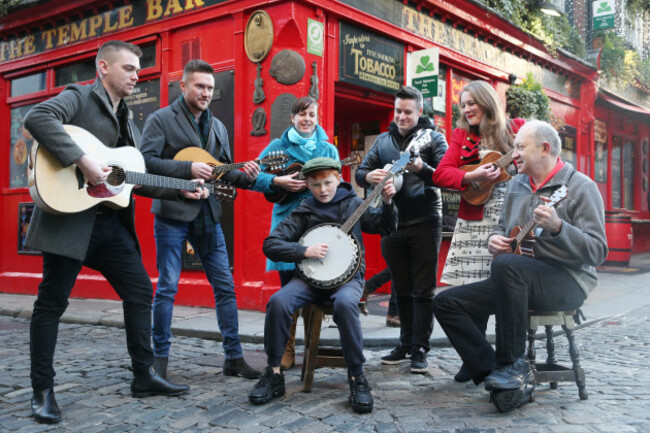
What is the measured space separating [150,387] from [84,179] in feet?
4.44

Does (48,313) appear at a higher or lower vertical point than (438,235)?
lower

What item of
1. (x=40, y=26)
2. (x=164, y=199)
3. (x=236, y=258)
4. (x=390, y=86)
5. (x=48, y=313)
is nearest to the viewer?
(x=48, y=313)

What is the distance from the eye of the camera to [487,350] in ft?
12.3

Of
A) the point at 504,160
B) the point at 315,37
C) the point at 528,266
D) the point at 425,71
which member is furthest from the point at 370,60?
the point at 528,266

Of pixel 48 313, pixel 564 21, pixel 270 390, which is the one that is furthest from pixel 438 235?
pixel 564 21

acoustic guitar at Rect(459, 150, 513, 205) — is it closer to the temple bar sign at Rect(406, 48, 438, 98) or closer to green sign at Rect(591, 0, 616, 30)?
the temple bar sign at Rect(406, 48, 438, 98)

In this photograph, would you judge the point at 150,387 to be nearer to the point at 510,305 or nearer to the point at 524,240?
the point at 510,305

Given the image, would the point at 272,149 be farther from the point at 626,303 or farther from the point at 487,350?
the point at 626,303

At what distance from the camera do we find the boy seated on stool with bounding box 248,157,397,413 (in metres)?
3.65

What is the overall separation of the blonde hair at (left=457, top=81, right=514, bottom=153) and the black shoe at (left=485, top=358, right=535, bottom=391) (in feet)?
4.82

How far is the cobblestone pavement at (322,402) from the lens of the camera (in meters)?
3.21

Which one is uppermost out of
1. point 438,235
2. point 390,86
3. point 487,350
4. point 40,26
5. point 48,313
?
point 40,26

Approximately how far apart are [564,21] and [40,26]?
10.4 m

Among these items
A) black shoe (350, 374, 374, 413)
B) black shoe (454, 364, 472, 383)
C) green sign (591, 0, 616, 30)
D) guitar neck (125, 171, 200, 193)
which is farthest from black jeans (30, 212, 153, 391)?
green sign (591, 0, 616, 30)
